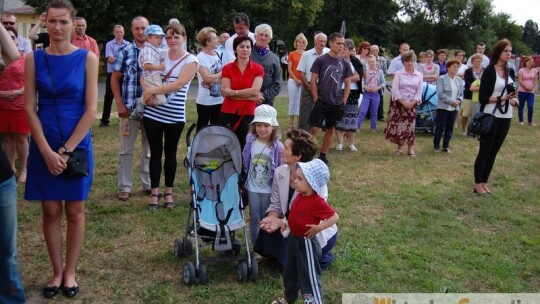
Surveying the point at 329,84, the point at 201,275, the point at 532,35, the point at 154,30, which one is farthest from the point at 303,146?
the point at 532,35

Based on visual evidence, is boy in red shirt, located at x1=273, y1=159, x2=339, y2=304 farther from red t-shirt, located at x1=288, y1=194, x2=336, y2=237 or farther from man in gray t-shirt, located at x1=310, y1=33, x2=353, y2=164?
man in gray t-shirt, located at x1=310, y1=33, x2=353, y2=164

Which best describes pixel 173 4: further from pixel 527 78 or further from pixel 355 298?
pixel 355 298

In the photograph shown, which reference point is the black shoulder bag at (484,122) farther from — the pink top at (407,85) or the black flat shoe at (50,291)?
the black flat shoe at (50,291)

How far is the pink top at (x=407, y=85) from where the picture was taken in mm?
8977

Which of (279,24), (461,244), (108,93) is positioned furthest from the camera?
(279,24)

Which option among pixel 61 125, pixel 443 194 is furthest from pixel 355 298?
pixel 443 194

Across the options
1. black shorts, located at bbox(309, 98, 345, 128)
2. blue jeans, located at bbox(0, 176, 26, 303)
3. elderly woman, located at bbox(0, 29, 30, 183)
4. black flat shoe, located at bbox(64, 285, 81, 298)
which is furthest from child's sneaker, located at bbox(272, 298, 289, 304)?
black shorts, located at bbox(309, 98, 345, 128)

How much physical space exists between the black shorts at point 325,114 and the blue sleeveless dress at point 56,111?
15.2ft

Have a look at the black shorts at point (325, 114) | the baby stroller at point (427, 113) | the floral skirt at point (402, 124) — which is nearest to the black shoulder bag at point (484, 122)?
the black shorts at point (325, 114)

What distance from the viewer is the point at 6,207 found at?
9.14 feet

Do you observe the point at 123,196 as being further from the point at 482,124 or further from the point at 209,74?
the point at 482,124

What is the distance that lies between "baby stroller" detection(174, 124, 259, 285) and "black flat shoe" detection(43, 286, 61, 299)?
996 millimetres

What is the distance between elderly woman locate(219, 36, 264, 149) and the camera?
5.59 m

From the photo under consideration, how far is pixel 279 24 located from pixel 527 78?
2637 cm
